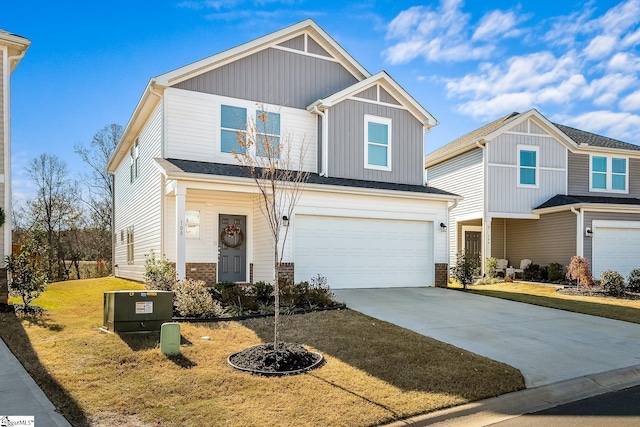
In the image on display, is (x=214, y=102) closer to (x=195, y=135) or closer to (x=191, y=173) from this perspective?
(x=195, y=135)

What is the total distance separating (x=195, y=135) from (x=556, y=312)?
1078 centimetres

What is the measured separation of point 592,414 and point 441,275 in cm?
1025

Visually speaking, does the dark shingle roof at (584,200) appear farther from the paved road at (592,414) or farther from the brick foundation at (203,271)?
the paved road at (592,414)

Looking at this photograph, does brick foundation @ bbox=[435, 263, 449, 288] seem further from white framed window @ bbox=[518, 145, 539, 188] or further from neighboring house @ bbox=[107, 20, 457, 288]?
white framed window @ bbox=[518, 145, 539, 188]

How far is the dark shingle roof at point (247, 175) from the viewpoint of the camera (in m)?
12.5

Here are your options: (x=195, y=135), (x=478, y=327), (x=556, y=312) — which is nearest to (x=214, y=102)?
(x=195, y=135)

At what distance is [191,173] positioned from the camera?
11633 millimetres

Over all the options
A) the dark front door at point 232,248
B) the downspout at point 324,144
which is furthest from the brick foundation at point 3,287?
the downspout at point 324,144

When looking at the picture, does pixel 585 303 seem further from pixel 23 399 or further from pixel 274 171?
pixel 23 399

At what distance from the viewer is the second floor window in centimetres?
2184

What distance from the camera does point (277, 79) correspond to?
1540 centimetres

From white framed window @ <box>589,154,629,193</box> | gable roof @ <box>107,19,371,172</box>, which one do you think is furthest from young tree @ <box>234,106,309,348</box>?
white framed window @ <box>589,154,629,193</box>

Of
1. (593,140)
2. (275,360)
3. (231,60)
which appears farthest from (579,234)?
(275,360)

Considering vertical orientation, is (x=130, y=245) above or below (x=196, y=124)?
below
